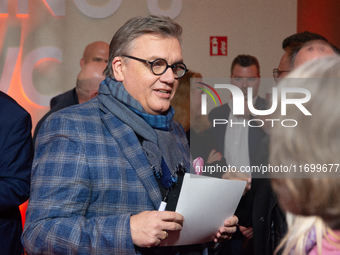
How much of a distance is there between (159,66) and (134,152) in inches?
13.8

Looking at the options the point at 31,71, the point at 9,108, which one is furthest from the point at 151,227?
the point at 31,71

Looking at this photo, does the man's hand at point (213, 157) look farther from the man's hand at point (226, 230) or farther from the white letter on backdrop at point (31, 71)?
the white letter on backdrop at point (31, 71)

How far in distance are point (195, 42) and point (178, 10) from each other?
1.50 feet

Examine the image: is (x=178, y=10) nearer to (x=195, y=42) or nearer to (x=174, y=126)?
(x=195, y=42)

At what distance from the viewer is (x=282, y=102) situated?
78cm

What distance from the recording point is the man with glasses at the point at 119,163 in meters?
1.12

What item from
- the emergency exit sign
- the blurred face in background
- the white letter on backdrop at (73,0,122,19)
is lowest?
the blurred face in background

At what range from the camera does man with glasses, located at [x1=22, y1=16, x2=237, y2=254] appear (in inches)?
44.3

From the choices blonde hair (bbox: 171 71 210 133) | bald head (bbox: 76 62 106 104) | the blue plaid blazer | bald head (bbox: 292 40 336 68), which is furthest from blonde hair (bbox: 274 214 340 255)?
bald head (bbox: 76 62 106 104)

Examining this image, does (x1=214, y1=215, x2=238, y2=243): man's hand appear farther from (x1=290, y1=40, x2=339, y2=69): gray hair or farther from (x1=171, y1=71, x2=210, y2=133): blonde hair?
(x1=171, y1=71, x2=210, y2=133): blonde hair

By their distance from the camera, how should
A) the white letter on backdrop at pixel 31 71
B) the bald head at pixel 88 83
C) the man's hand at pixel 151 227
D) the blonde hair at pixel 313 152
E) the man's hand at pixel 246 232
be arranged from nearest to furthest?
the blonde hair at pixel 313 152, the man's hand at pixel 151 227, the man's hand at pixel 246 232, the bald head at pixel 88 83, the white letter on backdrop at pixel 31 71

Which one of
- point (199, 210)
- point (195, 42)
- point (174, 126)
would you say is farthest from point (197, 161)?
point (195, 42)

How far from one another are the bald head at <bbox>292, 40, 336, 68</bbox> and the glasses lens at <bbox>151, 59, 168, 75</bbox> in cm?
88

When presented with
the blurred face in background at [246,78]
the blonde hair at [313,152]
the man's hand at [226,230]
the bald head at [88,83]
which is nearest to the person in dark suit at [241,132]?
the blurred face in background at [246,78]
